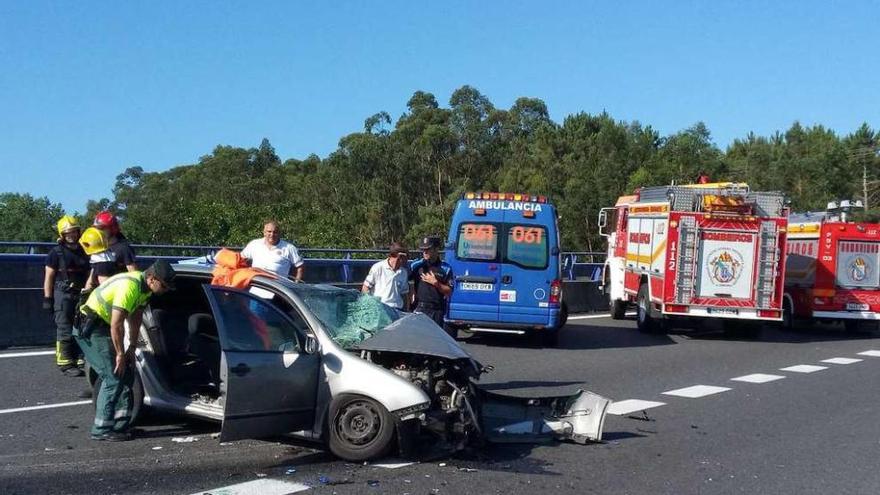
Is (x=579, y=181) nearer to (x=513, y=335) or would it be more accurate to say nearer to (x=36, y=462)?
(x=513, y=335)

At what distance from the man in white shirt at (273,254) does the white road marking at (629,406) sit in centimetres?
373

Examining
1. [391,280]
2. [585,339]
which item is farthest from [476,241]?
[391,280]

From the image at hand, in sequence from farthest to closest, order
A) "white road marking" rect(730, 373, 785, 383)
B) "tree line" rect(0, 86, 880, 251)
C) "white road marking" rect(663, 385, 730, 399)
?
1. "tree line" rect(0, 86, 880, 251)
2. "white road marking" rect(730, 373, 785, 383)
3. "white road marking" rect(663, 385, 730, 399)

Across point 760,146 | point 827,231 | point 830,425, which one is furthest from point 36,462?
point 760,146

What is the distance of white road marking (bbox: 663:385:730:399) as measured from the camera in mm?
10977

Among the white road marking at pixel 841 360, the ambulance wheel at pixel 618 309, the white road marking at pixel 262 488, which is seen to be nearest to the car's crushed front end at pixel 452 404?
the white road marking at pixel 262 488

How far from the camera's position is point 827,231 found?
2064 cm

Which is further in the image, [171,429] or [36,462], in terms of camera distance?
[171,429]

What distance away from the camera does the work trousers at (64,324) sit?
10281 millimetres

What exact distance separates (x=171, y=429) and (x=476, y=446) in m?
2.59

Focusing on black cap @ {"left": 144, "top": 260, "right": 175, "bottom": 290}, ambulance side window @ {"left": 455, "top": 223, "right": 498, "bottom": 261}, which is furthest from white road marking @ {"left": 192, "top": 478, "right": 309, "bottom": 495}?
ambulance side window @ {"left": 455, "top": 223, "right": 498, "bottom": 261}

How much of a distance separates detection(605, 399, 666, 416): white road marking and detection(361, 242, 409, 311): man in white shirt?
2.46 m

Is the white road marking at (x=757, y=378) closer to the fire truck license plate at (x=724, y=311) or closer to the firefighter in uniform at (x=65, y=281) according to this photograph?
the fire truck license plate at (x=724, y=311)

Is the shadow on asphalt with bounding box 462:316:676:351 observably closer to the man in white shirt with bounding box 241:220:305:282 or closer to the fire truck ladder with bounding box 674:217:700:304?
the fire truck ladder with bounding box 674:217:700:304
